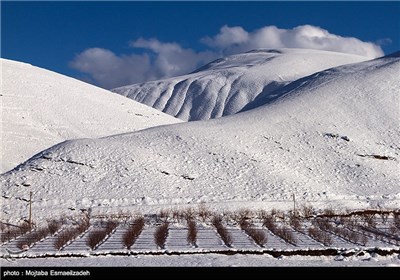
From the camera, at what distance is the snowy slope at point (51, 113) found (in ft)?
174

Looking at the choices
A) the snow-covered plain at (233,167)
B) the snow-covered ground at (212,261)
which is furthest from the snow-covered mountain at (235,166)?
the snow-covered ground at (212,261)

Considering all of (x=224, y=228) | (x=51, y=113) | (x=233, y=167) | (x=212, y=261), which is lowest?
(x=212, y=261)

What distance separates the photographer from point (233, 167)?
37.6 meters

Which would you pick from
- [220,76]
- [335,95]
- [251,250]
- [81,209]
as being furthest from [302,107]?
[220,76]

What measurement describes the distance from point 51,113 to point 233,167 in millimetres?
30539

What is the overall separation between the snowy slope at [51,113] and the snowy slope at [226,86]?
57968 millimetres

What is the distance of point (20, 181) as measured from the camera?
33.9 meters

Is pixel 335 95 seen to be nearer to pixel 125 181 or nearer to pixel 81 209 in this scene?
pixel 125 181

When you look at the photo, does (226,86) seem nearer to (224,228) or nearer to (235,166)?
(235,166)

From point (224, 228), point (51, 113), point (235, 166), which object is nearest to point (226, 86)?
point (51, 113)

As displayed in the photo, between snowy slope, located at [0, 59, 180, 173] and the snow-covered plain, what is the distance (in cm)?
1271

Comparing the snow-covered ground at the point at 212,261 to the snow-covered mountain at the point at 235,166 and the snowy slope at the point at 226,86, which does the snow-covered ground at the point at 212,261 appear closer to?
the snow-covered mountain at the point at 235,166

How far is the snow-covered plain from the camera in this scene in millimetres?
31438

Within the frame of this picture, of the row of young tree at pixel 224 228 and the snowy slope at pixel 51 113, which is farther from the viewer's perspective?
the snowy slope at pixel 51 113
